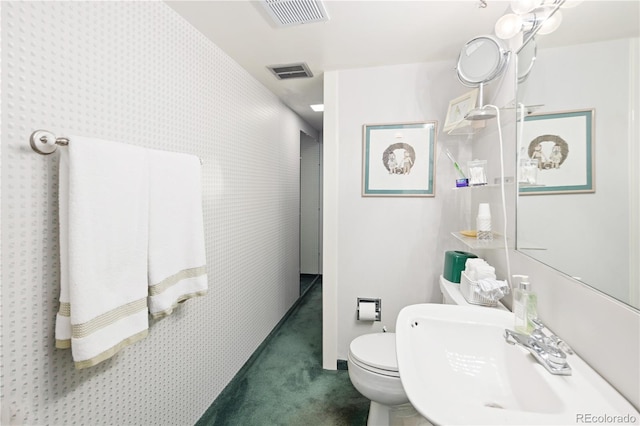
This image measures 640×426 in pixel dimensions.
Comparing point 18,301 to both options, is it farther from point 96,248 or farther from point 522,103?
point 522,103

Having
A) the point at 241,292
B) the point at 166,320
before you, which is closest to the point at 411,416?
the point at 241,292

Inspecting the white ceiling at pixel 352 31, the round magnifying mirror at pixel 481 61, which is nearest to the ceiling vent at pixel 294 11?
the white ceiling at pixel 352 31

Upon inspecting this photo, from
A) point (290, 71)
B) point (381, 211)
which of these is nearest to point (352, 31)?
point (290, 71)

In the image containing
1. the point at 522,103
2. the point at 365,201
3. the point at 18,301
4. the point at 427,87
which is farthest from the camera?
the point at 365,201

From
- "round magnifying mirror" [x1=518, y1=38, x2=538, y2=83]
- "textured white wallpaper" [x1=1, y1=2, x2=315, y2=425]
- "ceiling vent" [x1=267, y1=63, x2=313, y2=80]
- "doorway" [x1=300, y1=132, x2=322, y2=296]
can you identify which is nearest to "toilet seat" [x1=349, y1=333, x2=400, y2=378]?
"textured white wallpaper" [x1=1, y1=2, x2=315, y2=425]

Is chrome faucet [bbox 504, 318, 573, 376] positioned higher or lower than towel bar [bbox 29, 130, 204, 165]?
lower

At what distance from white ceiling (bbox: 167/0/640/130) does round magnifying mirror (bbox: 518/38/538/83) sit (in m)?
0.17

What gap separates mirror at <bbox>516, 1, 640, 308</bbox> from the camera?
701 mm

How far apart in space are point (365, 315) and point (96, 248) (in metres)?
1.72

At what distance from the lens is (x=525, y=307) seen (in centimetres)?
102

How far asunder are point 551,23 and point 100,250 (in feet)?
5.77

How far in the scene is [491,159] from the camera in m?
1.64

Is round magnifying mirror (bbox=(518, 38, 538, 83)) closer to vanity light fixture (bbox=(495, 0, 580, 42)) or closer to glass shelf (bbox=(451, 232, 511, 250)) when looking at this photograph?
vanity light fixture (bbox=(495, 0, 580, 42))

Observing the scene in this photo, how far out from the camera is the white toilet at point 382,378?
1.48 m
